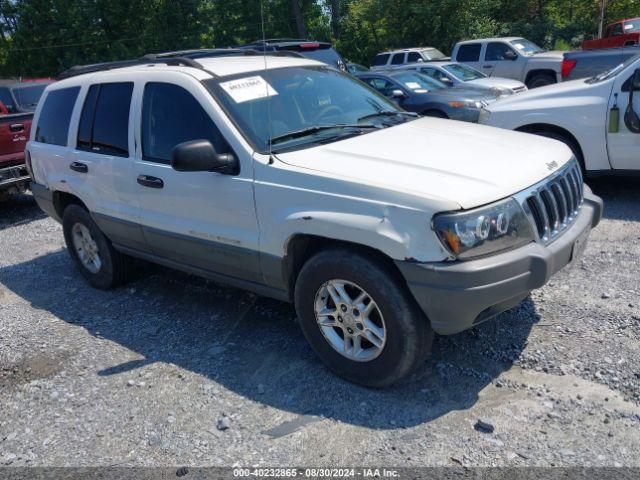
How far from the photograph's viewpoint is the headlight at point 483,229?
3102 mm

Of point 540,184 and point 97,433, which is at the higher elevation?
point 540,184

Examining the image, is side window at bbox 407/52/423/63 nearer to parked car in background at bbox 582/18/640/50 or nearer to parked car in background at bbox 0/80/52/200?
parked car in background at bbox 582/18/640/50

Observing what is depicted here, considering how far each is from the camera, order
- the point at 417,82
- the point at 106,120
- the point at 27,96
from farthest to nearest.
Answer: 1. the point at 417,82
2. the point at 27,96
3. the point at 106,120

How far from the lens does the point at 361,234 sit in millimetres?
3297

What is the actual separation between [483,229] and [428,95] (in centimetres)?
935

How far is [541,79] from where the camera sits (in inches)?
661

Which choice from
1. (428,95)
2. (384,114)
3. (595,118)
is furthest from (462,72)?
(384,114)

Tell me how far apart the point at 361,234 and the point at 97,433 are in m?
1.88

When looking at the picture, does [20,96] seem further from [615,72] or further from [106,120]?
[615,72]

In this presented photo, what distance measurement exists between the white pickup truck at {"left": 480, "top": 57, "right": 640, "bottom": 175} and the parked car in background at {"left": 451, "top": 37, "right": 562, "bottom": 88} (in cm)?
1015

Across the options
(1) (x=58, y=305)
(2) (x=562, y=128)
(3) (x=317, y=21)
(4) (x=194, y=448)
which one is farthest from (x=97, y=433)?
(3) (x=317, y=21)

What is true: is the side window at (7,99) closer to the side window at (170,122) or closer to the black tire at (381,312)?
the side window at (170,122)

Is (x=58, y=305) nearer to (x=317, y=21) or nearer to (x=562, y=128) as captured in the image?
(x=562, y=128)

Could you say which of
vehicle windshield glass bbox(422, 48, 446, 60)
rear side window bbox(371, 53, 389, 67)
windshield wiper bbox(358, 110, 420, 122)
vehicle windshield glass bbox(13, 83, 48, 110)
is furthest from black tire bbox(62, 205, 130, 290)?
rear side window bbox(371, 53, 389, 67)
